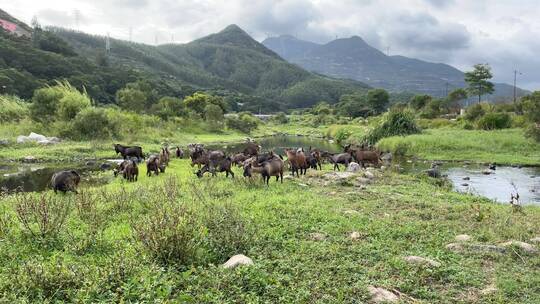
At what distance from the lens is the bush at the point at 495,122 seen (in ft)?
156

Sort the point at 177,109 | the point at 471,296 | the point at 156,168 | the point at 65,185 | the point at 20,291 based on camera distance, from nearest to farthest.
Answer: the point at 20,291, the point at 471,296, the point at 65,185, the point at 156,168, the point at 177,109

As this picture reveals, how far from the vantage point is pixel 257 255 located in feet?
26.1

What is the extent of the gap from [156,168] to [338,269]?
1492cm

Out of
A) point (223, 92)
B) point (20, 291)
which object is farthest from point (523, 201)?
point (223, 92)

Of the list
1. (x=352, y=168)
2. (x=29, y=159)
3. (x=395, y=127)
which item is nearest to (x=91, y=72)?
(x=29, y=159)

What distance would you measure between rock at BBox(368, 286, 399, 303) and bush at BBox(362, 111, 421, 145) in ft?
124

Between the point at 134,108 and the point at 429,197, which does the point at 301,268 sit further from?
the point at 134,108

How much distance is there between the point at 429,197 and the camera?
50.9 feet

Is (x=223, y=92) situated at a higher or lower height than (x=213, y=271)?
higher

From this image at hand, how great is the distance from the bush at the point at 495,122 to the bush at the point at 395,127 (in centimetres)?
955

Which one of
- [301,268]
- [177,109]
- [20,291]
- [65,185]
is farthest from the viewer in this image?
[177,109]

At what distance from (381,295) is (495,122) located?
156 feet

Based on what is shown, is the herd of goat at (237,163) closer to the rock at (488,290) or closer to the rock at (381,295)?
the rock at (381,295)

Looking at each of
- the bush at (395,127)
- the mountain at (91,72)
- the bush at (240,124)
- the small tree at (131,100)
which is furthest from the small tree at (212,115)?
the bush at (395,127)
